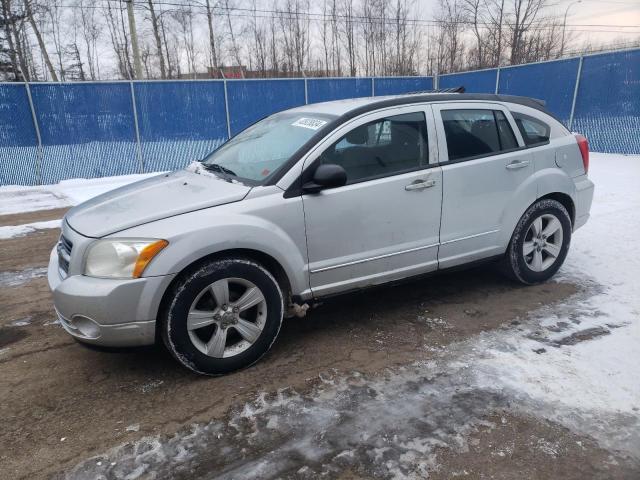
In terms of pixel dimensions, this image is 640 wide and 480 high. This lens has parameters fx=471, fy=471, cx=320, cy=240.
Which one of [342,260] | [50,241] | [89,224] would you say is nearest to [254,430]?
[342,260]

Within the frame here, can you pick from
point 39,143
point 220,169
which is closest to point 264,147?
point 220,169

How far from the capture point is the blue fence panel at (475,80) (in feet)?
48.8

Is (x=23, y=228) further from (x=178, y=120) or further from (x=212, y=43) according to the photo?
(x=212, y=43)

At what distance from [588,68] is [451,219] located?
1088 cm

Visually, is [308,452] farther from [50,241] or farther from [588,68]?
[588,68]

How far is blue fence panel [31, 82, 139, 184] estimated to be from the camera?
1116cm

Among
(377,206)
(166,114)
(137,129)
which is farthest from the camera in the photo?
(166,114)

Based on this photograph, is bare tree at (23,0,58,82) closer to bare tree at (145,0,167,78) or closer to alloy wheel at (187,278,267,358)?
bare tree at (145,0,167,78)

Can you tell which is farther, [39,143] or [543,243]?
[39,143]

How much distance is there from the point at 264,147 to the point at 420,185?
127 centimetres

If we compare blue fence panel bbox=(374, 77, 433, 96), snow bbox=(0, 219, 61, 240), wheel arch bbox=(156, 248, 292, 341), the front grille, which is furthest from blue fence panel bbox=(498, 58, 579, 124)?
the front grille

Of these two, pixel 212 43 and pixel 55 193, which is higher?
pixel 212 43

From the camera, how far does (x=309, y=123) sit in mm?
3695

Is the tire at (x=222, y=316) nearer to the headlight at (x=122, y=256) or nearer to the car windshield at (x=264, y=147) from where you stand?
the headlight at (x=122, y=256)
